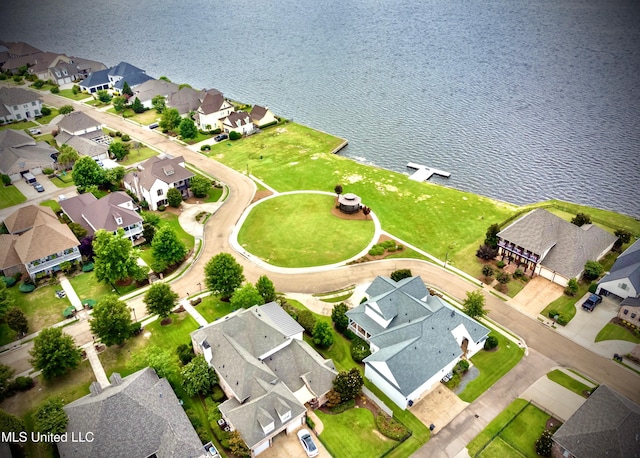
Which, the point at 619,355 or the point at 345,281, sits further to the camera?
the point at 345,281

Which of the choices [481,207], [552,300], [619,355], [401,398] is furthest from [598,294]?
[401,398]

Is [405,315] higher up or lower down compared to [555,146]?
lower down

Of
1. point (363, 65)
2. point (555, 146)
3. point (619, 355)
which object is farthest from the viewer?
point (363, 65)

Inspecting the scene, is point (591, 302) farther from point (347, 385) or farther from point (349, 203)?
point (349, 203)

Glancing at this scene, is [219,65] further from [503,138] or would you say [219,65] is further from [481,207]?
[481,207]

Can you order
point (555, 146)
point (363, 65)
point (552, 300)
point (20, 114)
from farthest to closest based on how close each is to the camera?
point (363, 65)
point (20, 114)
point (555, 146)
point (552, 300)

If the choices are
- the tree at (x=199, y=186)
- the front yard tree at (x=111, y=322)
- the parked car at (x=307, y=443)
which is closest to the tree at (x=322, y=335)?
the parked car at (x=307, y=443)

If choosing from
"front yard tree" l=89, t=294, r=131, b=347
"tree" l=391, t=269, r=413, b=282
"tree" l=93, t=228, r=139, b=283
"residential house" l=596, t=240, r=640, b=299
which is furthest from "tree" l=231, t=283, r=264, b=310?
"residential house" l=596, t=240, r=640, b=299

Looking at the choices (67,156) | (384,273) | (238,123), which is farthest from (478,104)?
(67,156)
